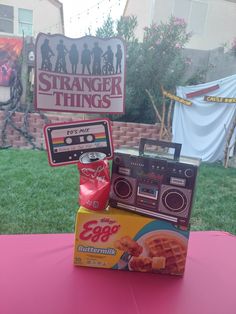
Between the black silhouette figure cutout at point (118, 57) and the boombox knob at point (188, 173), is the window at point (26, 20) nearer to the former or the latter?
the black silhouette figure cutout at point (118, 57)

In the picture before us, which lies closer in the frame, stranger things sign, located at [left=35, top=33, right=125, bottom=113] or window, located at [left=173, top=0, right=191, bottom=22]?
stranger things sign, located at [left=35, top=33, right=125, bottom=113]

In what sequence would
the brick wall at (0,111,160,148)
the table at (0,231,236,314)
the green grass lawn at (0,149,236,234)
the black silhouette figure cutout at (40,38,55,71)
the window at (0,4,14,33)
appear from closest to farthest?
1. the table at (0,231,236,314)
2. the black silhouette figure cutout at (40,38,55,71)
3. the green grass lawn at (0,149,236,234)
4. the window at (0,4,14,33)
5. the brick wall at (0,111,160,148)

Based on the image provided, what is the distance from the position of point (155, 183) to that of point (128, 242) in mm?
115

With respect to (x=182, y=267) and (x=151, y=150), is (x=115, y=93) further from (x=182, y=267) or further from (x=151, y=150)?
(x=182, y=267)

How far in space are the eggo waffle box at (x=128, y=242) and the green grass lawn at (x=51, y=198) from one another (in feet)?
2.61

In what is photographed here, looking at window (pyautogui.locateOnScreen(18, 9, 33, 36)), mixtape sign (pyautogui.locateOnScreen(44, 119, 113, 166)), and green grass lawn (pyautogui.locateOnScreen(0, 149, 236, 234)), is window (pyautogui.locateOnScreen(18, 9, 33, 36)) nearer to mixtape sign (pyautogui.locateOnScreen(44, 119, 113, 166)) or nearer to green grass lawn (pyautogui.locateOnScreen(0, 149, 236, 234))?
Answer: green grass lawn (pyautogui.locateOnScreen(0, 149, 236, 234))

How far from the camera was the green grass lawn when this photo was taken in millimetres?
1412

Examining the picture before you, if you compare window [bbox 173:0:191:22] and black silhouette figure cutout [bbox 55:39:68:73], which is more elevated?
window [bbox 173:0:191:22]

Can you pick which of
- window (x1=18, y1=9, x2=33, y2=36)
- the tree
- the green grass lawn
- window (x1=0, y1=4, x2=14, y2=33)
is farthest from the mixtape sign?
the tree

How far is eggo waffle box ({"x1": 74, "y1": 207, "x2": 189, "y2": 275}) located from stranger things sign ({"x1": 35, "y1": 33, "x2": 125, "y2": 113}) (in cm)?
22

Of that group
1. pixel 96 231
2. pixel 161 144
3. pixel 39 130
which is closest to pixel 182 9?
pixel 39 130

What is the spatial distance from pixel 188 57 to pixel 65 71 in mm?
1792

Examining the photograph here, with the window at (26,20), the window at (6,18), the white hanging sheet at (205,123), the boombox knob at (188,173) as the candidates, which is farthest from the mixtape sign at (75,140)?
the white hanging sheet at (205,123)

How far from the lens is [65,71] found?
0.59m
